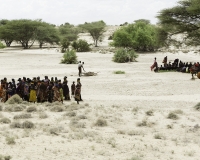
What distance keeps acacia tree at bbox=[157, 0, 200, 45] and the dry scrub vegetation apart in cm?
1401

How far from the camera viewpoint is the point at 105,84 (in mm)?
21812

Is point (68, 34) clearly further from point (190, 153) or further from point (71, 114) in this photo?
point (190, 153)

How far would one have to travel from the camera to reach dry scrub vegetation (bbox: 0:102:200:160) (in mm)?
9055

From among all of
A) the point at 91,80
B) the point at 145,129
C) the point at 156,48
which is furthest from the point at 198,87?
the point at 156,48

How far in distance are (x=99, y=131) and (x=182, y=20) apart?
62.8 ft

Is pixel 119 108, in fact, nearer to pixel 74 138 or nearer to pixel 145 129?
pixel 145 129

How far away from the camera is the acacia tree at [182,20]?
2682 cm

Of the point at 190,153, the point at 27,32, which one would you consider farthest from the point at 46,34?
the point at 190,153

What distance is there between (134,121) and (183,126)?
189 cm

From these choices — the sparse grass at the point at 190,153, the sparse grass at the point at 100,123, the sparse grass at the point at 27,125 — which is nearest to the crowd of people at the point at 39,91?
the sparse grass at the point at 100,123

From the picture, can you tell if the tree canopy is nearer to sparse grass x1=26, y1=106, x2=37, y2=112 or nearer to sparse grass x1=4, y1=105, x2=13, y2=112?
sparse grass x1=4, y1=105, x2=13, y2=112

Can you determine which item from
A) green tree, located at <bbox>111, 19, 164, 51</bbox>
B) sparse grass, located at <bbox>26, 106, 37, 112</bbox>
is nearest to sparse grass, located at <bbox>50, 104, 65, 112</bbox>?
sparse grass, located at <bbox>26, 106, 37, 112</bbox>

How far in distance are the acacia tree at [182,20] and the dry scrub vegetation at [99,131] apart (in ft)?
46.0

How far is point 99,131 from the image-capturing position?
11.1 meters
